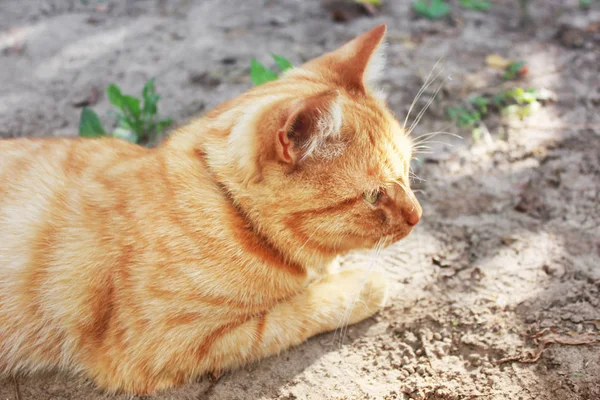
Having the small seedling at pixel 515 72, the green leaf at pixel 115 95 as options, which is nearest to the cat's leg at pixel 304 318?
the green leaf at pixel 115 95

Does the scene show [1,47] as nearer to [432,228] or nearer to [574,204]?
[432,228]

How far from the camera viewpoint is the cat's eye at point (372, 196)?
7.09ft

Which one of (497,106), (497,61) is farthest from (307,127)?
(497,61)

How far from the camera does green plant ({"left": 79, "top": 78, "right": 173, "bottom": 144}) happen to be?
11.4 ft

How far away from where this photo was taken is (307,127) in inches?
74.6

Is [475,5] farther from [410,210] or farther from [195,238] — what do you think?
[195,238]

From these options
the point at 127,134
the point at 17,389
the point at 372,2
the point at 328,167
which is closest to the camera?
the point at 328,167

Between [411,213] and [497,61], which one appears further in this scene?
[497,61]

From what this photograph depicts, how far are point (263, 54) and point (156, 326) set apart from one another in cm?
300

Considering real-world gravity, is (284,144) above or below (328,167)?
above

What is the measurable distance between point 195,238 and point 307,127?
0.70 meters

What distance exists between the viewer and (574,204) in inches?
122

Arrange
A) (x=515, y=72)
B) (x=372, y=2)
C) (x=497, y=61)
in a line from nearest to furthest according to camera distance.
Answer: (x=515, y=72) < (x=497, y=61) < (x=372, y=2)

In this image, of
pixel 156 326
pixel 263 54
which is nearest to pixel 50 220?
pixel 156 326
